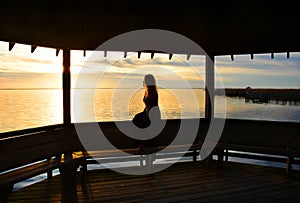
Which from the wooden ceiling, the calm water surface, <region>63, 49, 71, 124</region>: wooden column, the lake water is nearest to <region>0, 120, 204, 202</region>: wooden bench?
<region>63, 49, 71, 124</region>: wooden column

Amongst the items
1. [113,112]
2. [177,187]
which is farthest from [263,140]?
[113,112]

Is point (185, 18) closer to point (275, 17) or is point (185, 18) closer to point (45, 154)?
point (275, 17)

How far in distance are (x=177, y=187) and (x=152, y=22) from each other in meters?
3.36

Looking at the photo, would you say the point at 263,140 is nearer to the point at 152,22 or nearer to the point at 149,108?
the point at 149,108

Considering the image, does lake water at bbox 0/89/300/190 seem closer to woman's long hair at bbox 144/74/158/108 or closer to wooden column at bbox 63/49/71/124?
wooden column at bbox 63/49/71/124

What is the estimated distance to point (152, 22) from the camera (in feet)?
18.7

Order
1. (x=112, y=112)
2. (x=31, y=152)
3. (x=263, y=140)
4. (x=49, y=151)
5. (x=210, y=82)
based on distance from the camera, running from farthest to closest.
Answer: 1. (x=112, y=112)
2. (x=210, y=82)
3. (x=263, y=140)
4. (x=49, y=151)
5. (x=31, y=152)

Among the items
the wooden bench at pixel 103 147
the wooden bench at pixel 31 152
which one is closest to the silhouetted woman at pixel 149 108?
the wooden bench at pixel 103 147

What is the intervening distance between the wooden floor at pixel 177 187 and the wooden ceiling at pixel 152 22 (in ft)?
9.22

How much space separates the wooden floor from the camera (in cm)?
484

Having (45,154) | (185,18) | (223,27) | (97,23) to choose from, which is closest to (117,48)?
(97,23)

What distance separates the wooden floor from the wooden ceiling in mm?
2810

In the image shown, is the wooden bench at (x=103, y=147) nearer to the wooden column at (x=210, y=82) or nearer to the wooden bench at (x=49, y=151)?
the wooden bench at (x=49, y=151)

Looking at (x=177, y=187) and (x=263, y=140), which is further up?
(x=263, y=140)
